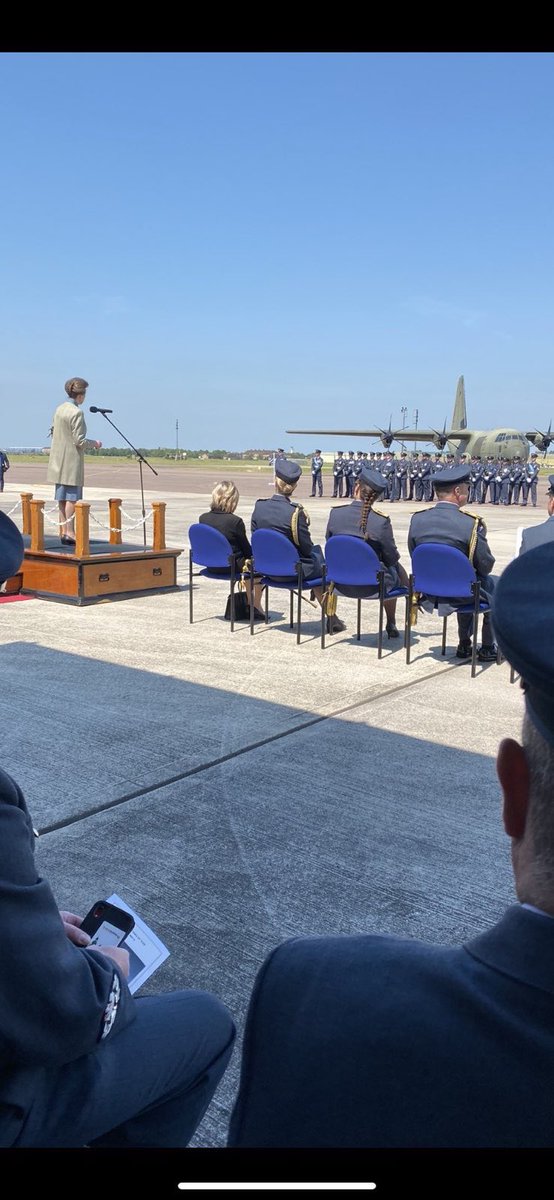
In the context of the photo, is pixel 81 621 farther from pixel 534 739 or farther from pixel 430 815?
pixel 534 739

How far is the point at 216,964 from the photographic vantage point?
2768 mm

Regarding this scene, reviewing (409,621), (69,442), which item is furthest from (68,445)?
(409,621)

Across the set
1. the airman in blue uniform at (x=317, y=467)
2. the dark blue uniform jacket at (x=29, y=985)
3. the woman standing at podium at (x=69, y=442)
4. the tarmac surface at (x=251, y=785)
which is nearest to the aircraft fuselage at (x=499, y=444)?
the airman in blue uniform at (x=317, y=467)

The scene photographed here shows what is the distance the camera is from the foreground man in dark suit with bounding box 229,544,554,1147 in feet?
2.94

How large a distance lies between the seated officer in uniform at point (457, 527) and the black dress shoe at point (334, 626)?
120cm

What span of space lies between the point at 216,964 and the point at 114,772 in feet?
5.63

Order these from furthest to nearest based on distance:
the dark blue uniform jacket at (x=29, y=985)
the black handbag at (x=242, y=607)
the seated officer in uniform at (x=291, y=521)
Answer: the black handbag at (x=242, y=607)
the seated officer in uniform at (x=291, y=521)
the dark blue uniform jacket at (x=29, y=985)

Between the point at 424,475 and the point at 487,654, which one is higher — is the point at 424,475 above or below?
above

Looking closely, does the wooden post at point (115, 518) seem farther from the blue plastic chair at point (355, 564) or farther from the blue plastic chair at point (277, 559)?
the blue plastic chair at point (355, 564)

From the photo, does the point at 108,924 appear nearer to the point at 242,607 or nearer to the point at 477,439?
the point at 242,607

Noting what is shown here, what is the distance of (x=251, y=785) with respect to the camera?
13.9 feet

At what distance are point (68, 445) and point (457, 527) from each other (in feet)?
15.2

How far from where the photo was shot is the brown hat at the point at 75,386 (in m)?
9.20

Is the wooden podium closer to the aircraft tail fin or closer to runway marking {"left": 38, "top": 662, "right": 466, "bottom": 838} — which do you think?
runway marking {"left": 38, "top": 662, "right": 466, "bottom": 838}
